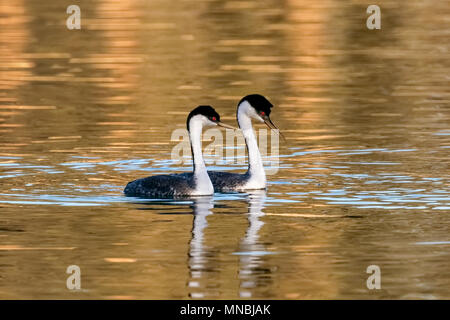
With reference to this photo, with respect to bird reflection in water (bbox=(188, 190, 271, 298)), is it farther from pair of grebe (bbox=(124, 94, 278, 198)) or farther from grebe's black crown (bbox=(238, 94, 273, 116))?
grebe's black crown (bbox=(238, 94, 273, 116))

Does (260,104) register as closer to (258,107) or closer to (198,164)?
(258,107)

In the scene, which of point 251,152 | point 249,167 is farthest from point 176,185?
point 251,152

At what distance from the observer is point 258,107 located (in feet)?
63.7

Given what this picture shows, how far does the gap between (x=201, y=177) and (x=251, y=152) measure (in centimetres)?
150

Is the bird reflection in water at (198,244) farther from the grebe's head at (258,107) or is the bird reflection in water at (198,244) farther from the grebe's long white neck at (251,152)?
the grebe's head at (258,107)

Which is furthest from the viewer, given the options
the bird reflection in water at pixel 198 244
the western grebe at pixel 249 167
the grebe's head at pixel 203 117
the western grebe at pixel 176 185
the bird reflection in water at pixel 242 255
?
the western grebe at pixel 249 167

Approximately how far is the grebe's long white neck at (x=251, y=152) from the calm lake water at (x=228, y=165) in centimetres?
27

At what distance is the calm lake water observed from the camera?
13383 mm

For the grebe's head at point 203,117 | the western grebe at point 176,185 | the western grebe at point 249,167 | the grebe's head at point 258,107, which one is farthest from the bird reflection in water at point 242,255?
the grebe's head at point 258,107

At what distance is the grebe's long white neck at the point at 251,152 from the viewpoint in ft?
61.4

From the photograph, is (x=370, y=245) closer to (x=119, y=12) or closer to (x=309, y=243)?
(x=309, y=243)

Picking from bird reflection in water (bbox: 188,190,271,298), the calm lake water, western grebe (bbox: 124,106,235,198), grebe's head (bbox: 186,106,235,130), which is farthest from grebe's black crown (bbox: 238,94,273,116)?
bird reflection in water (bbox: 188,190,271,298)

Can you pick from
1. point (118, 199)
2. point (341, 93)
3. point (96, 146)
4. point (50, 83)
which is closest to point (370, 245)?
point (118, 199)
